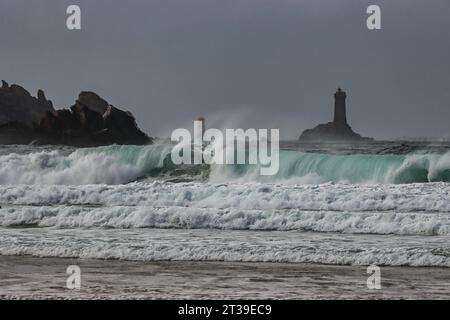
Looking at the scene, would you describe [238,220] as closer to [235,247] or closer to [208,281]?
[235,247]

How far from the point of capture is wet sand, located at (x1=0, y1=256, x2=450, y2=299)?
767cm

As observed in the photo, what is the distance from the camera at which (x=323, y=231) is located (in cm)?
1321

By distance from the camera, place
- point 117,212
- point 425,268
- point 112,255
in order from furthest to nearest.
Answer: point 117,212 → point 112,255 → point 425,268

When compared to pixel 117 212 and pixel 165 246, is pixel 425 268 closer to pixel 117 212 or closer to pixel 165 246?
pixel 165 246

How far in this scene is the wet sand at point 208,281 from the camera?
767cm

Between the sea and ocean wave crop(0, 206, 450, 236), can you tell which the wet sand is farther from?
ocean wave crop(0, 206, 450, 236)

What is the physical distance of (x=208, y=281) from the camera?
855 cm

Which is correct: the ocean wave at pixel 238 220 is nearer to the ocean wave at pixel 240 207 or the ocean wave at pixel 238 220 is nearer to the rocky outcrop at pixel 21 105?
the ocean wave at pixel 240 207

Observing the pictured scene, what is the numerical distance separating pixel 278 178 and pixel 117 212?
947 cm

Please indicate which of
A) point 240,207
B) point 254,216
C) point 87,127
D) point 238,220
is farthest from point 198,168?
point 87,127

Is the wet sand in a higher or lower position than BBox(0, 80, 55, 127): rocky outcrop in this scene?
lower

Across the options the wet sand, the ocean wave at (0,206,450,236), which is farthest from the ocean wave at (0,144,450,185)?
the wet sand

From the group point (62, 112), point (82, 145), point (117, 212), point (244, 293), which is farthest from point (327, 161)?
point (62, 112)
